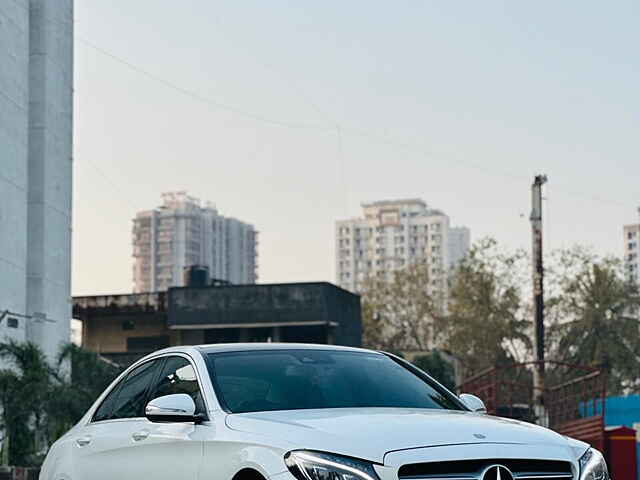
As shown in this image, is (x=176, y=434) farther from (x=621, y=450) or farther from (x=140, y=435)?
(x=621, y=450)

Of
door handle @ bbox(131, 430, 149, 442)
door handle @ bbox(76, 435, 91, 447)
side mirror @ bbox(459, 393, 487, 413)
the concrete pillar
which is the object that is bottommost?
door handle @ bbox(76, 435, 91, 447)

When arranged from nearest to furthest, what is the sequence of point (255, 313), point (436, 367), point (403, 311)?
point (436, 367) → point (255, 313) → point (403, 311)

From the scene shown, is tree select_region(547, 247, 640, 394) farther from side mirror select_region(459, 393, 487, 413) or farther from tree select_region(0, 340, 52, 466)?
side mirror select_region(459, 393, 487, 413)

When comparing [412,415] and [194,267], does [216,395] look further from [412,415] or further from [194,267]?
[194,267]

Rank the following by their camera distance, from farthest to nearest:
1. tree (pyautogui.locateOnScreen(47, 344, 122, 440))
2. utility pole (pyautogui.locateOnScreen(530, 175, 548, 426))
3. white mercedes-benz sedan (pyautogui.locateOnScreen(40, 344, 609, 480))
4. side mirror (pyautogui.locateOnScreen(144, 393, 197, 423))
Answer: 1. utility pole (pyautogui.locateOnScreen(530, 175, 548, 426))
2. tree (pyautogui.locateOnScreen(47, 344, 122, 440))
3. side mirror (pyautogui.locateOnScreen(144, 393, 197, 423))
4. white mercedes-benz sedan (pyautogui.locateOnScreen(40, 344, 609, 480))

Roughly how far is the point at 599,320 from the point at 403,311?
17.8 m

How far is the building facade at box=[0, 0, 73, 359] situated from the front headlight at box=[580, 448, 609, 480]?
107ft

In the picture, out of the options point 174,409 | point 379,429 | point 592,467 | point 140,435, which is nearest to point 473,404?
point 592,467

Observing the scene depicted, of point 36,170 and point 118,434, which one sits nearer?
point 118,434

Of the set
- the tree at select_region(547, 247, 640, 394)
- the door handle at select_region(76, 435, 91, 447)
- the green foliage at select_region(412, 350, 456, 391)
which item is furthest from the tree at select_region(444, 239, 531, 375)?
the door handle at select_region(76, 435, 91, 447)

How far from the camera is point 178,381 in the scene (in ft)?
25.5

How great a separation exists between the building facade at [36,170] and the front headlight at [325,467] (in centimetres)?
3280

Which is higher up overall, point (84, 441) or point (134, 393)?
point (134, 393)

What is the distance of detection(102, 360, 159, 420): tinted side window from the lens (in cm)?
815
